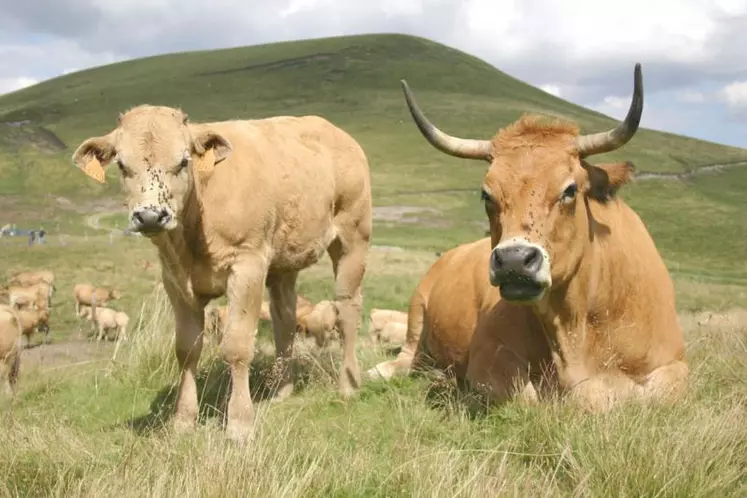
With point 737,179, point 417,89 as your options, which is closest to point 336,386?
point 737,179

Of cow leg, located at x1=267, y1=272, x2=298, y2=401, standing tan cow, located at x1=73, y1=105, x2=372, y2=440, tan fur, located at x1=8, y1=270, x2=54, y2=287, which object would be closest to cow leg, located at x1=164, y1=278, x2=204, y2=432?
standing tan cow, located at x1=73, y1=105, x2=372, y2=440

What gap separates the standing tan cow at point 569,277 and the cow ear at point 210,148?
1614 millimetres

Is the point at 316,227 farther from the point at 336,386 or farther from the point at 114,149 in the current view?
the point at 114,149

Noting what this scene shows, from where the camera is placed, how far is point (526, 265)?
541 centimetres

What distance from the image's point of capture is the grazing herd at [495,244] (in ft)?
19.3

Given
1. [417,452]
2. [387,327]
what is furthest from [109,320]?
[417,452]

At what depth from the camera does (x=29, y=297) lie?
17.7 metres

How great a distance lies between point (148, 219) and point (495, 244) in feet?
8.99

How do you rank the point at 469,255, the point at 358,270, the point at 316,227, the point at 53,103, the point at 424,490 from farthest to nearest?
the point at 53,103 < the point at 469,255 < the point at 358,270 < the point at 316,227 < the point at 424,490

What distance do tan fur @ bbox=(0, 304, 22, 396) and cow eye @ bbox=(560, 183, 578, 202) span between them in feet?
22.0

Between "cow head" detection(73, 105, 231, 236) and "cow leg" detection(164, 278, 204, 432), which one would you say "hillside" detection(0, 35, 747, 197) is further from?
"cow head" detection(73, 105, 231, 236)

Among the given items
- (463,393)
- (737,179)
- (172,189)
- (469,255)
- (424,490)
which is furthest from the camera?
(737,179)

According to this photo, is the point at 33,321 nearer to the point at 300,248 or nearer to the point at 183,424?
the point at 300,248

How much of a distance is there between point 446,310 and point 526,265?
11.6 feet
